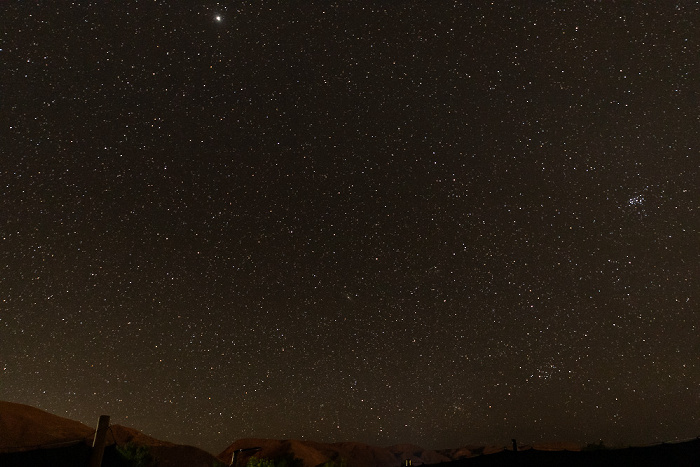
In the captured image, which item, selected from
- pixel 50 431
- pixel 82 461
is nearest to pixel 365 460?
pixel 50 431

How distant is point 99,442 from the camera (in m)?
10.1

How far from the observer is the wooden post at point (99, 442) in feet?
32.5

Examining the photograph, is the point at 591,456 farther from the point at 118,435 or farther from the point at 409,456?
the point at 409,456

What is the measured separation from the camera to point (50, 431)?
33.6 meters

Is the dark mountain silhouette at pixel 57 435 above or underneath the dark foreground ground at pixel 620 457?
underneath

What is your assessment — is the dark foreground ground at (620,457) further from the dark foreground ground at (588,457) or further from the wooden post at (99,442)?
the wooden post at (99,442)

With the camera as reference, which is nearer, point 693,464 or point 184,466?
point 693,464

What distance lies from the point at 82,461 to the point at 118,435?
26.9 m

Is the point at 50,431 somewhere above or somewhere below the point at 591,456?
below

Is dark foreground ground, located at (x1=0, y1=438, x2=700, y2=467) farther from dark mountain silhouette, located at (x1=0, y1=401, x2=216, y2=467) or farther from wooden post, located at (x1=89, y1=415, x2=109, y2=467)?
wooden post, located at (x1=89, y1=415, x2=109, y2=467)

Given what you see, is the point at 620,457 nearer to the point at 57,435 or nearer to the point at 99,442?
the point at 99,442

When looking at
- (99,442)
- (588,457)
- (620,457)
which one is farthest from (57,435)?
(620,457)

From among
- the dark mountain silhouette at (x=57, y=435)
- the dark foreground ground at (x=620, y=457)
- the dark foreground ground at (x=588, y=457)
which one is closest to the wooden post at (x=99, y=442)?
the dark foreground ground at (x=588, y=457)

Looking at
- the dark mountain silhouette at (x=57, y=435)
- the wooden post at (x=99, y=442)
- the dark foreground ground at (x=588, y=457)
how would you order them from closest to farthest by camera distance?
the wooden post at (x=99, y=442)
the dark foreground ground at (x=588, y=457)
the dark mountain silhouette at (x=57, y=435)
